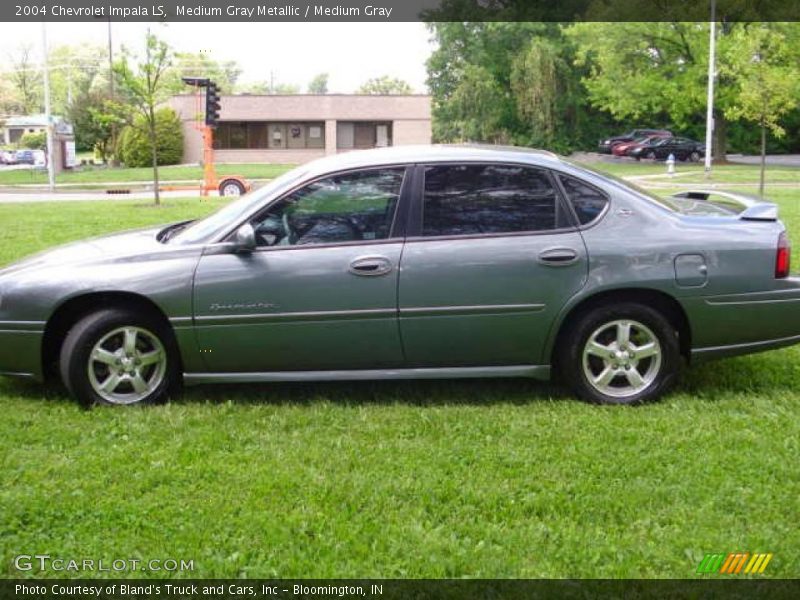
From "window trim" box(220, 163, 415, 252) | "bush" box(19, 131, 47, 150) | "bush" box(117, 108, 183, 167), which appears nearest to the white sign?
"bush" box(117, 108, 183, 167)

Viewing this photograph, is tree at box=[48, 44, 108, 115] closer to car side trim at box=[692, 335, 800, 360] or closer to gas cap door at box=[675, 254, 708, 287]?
gas cap door at box=[675, 254, 708, 287]

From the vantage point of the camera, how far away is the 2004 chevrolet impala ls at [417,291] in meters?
4.82

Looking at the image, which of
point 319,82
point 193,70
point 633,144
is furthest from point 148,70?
point 319,82

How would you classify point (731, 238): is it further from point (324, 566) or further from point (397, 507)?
point (324, 566)

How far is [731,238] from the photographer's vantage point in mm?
4977

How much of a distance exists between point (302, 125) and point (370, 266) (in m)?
46.4

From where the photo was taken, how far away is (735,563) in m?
3.19

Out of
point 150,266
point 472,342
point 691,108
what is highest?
point 691,108

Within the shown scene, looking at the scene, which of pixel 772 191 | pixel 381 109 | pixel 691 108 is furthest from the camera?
pixel 381 109

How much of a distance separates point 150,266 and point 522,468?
2388 millimetres

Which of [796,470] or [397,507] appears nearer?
[397,507]

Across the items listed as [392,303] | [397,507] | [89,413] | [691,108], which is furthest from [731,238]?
[691,108]

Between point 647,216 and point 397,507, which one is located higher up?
point 647,216

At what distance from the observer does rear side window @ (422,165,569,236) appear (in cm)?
496
